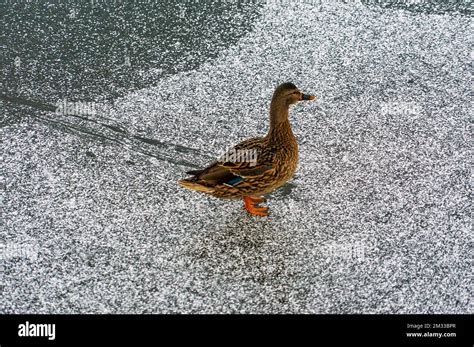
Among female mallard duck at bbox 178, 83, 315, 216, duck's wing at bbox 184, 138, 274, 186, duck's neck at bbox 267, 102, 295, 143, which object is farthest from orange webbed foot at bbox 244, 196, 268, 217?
duck's neck at bbox 267, 102, 295, 143

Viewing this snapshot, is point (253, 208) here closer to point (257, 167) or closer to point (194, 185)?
point (257, 167)

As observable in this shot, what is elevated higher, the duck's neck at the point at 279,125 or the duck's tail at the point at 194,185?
the duck's neck at the point at 279,125

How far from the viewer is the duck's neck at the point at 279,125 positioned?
3133 mm

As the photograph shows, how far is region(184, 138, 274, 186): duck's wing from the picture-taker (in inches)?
119

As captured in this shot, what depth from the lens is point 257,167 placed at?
3.04m

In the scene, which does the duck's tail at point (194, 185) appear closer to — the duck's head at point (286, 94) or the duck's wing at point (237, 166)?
the duck's wing at point (237, 166)

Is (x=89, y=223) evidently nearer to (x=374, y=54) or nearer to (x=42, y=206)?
(x=42, y=206)

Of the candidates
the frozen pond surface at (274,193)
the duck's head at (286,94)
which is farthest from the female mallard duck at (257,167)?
the frozen pond surface at (274,193)

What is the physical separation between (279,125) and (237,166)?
12.2 inches

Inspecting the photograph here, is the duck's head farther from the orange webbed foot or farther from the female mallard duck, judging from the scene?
the orange webbed foot

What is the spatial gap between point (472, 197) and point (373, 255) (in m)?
0.67

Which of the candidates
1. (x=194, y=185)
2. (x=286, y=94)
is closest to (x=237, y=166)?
(x=194, y=185)

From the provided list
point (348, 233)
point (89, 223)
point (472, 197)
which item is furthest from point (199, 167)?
point (472, 197)

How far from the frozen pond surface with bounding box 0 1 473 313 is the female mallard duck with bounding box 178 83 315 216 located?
0.14 metres
